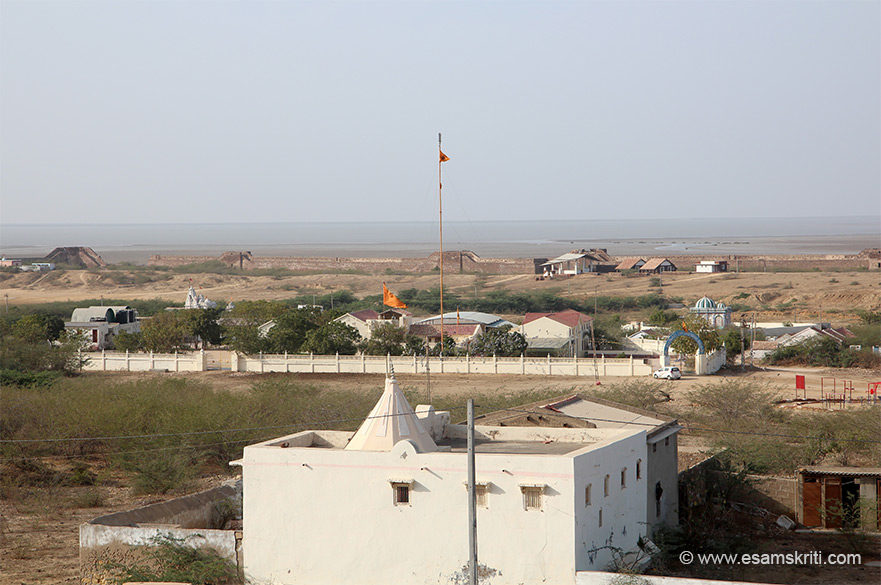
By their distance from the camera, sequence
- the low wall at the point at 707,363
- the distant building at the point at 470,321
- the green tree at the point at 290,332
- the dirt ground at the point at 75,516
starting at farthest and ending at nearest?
the distant building at the point at 470,321 → the green tree at the point at 290,332 → the low wall at the point at 707,363 → the dirt ground at the point at 75,516

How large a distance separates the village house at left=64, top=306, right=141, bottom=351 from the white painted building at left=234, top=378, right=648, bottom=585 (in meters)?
39.0

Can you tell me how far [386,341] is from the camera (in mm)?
50219

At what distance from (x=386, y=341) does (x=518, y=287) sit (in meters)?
53.0

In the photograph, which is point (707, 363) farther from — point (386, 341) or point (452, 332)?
point (386, 341)

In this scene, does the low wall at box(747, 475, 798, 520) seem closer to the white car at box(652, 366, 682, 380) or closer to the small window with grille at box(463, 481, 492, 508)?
the small window with grille at box(463, 481, 492, 508)

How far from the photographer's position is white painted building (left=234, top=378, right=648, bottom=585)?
56.0 ft

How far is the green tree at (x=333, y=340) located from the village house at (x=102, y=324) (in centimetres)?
1306

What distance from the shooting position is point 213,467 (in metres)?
29.6

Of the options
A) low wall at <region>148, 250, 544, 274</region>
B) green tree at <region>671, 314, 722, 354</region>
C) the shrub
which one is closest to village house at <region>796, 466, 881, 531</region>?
the shrub

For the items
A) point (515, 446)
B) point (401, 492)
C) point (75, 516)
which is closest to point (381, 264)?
point (75, 516)

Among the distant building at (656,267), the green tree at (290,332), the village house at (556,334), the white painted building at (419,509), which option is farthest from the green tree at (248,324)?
the distant building at (656,267)

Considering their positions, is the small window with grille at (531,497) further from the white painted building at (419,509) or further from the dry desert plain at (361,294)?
the dry desert plain at (361,294)

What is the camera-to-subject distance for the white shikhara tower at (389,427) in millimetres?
18719

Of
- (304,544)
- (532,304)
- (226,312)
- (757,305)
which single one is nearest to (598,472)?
(304,544)
